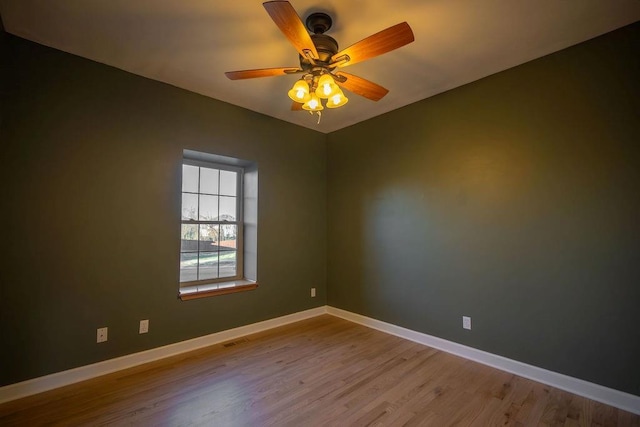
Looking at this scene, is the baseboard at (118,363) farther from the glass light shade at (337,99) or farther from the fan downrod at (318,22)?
the fan downrod at (318,22)

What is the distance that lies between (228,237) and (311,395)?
6.96ft

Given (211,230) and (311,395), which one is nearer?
(311,395)

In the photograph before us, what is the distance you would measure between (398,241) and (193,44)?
9.18 ft

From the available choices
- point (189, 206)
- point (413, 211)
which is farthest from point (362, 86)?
point (189, 206)

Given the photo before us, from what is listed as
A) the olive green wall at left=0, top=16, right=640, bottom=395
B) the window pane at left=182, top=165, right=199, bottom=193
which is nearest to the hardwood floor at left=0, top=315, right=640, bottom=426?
the olive green wall at left=0, top=16, right=640, bottom=395

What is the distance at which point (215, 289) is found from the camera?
10.7 feet

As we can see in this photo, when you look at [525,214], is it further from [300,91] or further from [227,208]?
[227,208]

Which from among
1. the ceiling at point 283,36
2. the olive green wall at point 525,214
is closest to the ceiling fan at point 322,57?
the ceiling at point 283,36

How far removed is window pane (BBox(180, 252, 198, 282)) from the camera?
10.8 feet

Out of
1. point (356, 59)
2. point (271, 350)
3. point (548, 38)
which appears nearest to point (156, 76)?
point (356, 59)

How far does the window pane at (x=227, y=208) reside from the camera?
3666 millimetres

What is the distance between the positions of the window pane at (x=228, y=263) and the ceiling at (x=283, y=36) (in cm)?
197

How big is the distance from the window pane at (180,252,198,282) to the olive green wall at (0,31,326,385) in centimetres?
35

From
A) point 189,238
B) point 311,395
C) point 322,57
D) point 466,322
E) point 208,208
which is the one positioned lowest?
point 311,395
